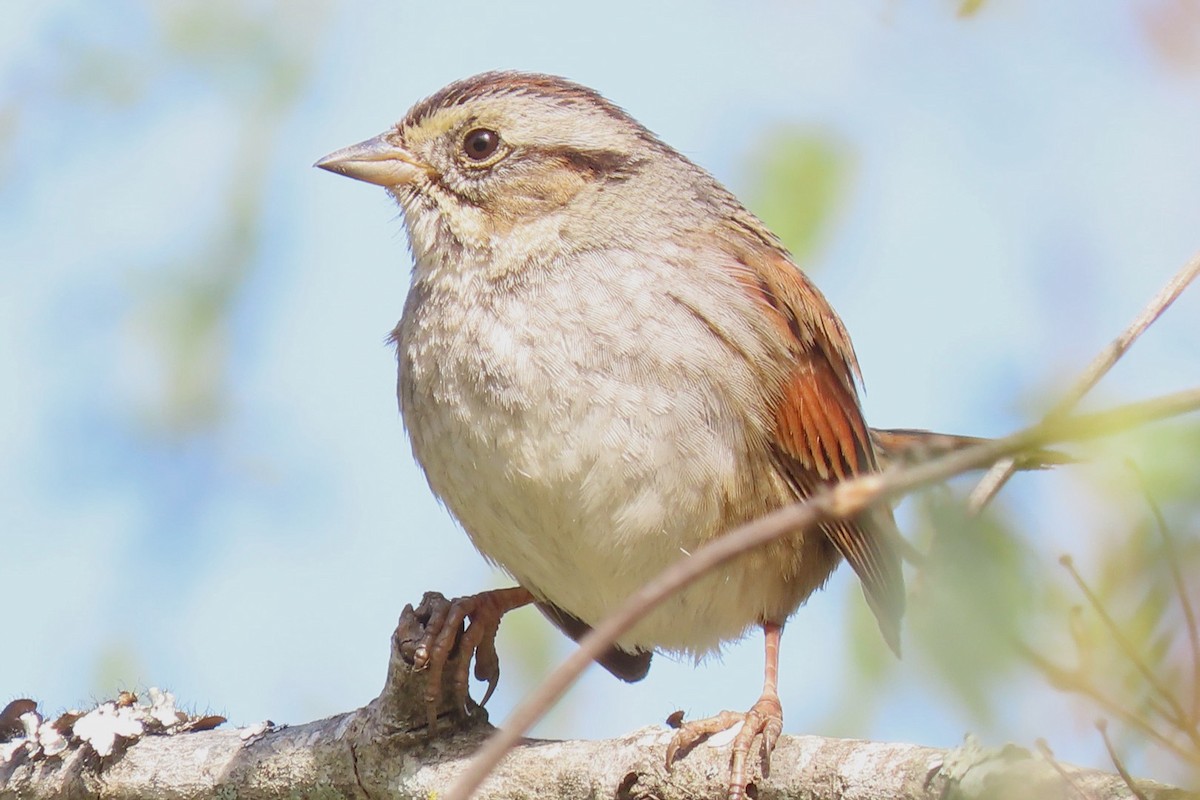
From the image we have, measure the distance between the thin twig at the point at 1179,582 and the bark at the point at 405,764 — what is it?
979mm

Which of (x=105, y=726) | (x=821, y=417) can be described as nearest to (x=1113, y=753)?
(x=821, y=417)

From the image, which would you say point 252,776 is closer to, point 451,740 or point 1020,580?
point 451,740

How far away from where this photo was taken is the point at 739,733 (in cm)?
304

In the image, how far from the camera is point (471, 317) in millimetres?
3834

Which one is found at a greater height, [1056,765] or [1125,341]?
[1125,341]

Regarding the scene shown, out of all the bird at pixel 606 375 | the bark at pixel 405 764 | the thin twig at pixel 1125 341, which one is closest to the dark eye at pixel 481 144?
the bird at pixel 606 375

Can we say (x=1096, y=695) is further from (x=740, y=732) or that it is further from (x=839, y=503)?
(x=740, y=732)

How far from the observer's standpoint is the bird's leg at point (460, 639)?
11.5 feet

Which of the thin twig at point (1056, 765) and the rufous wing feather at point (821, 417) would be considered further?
the rufous wing feather at point (821, 417)

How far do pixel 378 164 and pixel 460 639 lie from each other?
137cm

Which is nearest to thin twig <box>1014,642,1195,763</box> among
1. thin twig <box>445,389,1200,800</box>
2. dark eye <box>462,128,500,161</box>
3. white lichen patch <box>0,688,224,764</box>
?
thin twig <box>445,389,1200,800</box>

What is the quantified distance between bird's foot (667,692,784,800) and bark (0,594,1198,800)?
0.03m

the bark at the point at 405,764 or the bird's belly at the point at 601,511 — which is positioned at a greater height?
the bird's belly at the point at 601,511

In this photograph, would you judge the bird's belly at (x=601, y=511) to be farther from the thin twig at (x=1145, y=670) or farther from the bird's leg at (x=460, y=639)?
the thin twig at (x=1145, y=670)
